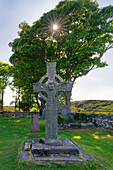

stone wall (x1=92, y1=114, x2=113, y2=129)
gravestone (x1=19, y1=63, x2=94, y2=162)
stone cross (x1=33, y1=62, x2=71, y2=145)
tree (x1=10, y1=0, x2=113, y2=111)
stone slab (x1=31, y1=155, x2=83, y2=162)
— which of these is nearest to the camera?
stone slab (x1=31, y1=155, x2=83, y2=162)

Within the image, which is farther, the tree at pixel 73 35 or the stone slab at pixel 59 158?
the tree at pixel 73 35

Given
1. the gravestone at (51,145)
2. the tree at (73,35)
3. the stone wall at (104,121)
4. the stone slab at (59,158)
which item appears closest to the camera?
the stone slab at (59,158)

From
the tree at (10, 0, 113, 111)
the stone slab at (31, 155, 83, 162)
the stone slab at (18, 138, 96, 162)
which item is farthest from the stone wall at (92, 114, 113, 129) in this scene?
the stone slab at (31, 155, 83, 162)

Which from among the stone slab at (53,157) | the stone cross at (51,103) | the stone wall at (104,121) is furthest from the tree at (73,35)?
the stone slab at (53,157)

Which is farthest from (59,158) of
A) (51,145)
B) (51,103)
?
(51,103)

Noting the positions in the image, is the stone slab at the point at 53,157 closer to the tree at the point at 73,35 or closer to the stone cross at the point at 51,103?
the stone cross at the point at 51,103

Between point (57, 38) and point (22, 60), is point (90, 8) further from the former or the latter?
point (22, 60)

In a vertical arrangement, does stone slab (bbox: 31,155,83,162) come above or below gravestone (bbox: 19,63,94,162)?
below

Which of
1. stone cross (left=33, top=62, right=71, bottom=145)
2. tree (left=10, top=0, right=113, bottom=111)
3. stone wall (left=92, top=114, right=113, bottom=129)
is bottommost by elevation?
stone wall (left=92, top=114, right=113, bottom=129)

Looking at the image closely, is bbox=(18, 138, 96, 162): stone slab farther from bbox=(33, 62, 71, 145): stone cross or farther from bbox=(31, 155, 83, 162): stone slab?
bbox=(33, 62, 71, 145): stone cross

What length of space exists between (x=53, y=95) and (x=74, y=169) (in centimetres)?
324

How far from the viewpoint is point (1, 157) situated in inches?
208

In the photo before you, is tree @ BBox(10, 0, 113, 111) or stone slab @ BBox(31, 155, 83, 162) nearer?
stone slab @ BBox(31, 155, 83, 162)

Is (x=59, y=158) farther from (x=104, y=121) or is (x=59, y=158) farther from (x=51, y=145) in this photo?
(x=104, y=121)
